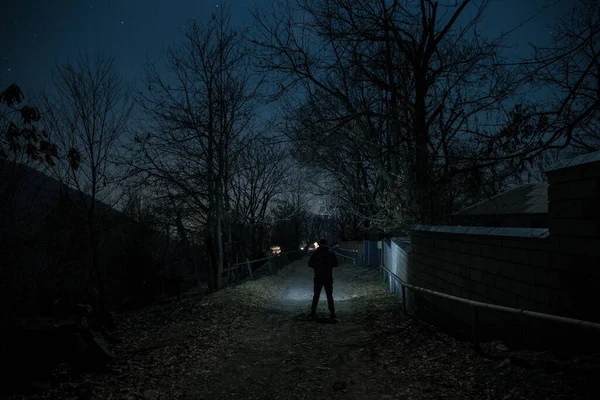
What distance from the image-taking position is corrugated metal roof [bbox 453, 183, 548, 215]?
13804 mm

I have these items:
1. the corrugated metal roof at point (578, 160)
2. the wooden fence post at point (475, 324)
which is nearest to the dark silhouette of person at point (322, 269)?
the wooden fence post at point (475, 324)

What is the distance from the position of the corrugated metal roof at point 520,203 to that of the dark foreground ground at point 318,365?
8.53 m

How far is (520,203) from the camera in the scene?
1480 cm

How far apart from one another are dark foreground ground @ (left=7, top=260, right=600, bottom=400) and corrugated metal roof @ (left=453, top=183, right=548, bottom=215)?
853 cm

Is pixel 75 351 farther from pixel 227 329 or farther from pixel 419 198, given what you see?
pixel 419 198

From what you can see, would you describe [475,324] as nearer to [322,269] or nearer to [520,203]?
[322,269]

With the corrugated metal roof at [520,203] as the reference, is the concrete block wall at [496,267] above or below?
below

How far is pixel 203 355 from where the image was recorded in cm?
630

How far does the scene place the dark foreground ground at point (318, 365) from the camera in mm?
3906

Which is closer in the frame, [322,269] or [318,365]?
[318,365]

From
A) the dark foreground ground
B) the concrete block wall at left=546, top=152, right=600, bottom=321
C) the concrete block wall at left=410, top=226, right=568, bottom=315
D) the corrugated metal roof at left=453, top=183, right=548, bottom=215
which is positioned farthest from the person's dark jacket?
the corrugated metal roof at left=453, top=183, right=548, bottom=215

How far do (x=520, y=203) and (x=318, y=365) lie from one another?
12.7 m

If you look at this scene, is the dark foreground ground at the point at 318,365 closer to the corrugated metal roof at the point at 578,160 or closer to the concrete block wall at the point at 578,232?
the concrete block wall at the point at 578,232

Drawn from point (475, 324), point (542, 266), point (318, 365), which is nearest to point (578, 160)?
point (542, 266)
